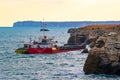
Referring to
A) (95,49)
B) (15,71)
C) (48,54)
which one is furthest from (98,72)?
(48,54)

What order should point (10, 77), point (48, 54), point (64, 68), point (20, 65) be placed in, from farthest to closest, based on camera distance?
point (48, 54)
point (20, 65)
point (64, 68)
point (10, 77)

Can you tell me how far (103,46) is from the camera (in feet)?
232

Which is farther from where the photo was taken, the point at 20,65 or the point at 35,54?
the point at 35,54

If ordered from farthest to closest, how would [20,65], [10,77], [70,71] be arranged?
[20,65], [70,71], [10,77]

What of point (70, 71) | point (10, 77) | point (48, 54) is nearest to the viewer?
point (10, 77)

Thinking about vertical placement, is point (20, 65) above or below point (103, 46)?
below

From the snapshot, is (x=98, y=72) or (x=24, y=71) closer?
(x=98, y=72)

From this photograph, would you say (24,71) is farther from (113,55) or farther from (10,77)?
(113,55)

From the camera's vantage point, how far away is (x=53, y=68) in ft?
282

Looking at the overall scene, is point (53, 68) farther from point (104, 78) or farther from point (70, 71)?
point (104, 78)

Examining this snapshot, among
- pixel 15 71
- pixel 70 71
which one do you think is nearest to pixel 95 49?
pixel 70 71

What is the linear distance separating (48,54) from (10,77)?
50715 millimetres

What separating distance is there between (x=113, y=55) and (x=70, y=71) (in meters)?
12.7

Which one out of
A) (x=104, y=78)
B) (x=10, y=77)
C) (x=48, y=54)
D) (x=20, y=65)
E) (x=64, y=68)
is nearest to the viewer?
(x=104, y=78)
